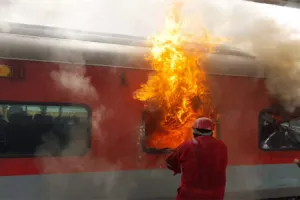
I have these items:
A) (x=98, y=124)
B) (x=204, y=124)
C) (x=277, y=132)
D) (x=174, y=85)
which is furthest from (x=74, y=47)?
(x=277, y=132)

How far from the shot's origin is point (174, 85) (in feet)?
15.5

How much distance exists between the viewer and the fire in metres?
4.74

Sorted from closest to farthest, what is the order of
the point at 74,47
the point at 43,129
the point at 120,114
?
the point at 43,129
the point at 74,47
the point at 120,114

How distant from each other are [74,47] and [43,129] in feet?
3.03

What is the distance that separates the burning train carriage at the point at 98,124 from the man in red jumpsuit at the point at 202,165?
920 mm

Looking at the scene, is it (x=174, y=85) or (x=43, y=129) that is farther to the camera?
(x=174, y=85)

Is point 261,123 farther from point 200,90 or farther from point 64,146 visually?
point 64,146

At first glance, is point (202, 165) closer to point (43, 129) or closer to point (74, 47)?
point (43, 129)

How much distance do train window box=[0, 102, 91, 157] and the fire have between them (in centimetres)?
77

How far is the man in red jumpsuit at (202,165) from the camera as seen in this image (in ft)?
12.3

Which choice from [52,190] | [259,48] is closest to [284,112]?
[259,48]

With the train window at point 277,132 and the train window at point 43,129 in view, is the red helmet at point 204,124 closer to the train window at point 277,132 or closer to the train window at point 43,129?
the train window at point 43,129

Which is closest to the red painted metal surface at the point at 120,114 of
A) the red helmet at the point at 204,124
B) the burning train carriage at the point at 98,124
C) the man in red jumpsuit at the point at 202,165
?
the burning train carriage at the point at 98,124

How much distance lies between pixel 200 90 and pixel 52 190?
2.05 m
